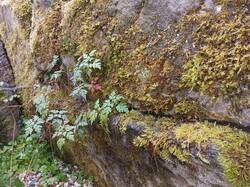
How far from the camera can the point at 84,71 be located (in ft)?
11.1

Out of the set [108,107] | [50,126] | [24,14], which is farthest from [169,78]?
[24,14]

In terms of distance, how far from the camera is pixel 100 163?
3633 mm

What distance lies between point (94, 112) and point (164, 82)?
0.69m

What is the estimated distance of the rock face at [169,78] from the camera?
237 centimetres

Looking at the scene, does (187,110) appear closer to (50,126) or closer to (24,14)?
(50,126)

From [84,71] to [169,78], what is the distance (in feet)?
3.13

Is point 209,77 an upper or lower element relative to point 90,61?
lower

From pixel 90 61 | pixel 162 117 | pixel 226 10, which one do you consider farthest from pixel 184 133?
pixel 90 61

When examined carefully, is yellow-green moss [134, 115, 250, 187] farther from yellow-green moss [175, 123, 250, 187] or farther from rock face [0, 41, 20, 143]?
rock face [0, 41, 20, 143]

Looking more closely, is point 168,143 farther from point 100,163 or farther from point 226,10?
point 100,163

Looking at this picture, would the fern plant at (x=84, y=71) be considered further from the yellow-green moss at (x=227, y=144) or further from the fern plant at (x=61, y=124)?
the yellow-green moss at (x=227, y=144)

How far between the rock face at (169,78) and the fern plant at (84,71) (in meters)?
0.09

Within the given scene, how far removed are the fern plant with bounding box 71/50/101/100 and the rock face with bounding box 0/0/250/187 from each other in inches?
3.7

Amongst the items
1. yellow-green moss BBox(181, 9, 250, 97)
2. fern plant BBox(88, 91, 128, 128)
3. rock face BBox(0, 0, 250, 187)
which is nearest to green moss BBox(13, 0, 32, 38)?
rock face BBox(0, 0, 250, 187)
